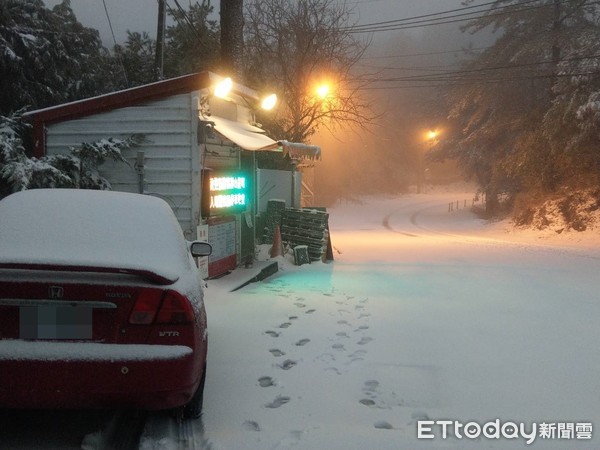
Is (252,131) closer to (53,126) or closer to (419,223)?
(53,126)

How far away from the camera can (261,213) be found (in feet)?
43.5

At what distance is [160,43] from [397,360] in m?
14.3

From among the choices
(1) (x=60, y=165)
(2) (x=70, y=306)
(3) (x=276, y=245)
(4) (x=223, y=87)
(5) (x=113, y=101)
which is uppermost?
(4) (x=223, y=87)

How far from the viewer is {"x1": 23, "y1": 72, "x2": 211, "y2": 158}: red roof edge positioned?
28.2 feet

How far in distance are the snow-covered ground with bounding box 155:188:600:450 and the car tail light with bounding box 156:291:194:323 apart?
822 millimetres

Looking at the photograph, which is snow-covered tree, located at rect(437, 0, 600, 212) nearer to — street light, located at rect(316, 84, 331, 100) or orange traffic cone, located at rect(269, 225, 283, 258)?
street light, located at rect(316, 84, 331, 100)

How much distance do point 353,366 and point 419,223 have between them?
2878cm

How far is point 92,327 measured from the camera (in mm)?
3297

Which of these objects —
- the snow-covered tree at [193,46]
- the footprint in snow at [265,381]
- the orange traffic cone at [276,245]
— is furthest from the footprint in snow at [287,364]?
the snow-covered tree at [193,46]

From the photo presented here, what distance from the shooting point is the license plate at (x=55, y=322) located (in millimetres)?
3230

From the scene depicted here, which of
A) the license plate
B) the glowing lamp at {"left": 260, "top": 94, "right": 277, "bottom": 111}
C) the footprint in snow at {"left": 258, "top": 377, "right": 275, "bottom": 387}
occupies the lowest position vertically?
the footprint in snow at {"left": 258, "top": 377, "right": 275, "bottom": 387}

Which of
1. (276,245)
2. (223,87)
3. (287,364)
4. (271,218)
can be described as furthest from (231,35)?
(287,364)

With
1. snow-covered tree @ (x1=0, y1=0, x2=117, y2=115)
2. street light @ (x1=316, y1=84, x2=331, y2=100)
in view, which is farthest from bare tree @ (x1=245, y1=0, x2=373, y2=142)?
snow-covered tree @ (x1=0, y1=0, x2=117, y2=115)

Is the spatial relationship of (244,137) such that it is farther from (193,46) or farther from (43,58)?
(193,46)
